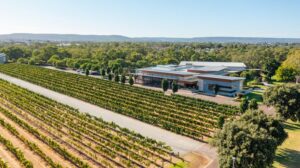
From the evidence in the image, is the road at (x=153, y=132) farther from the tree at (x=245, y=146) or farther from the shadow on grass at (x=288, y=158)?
the shadow on grass at (x=288, y=158)

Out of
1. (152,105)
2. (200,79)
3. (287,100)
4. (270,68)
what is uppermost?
(287,100)

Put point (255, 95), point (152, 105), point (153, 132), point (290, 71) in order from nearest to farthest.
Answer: point (153, 132) < point (152, 105) < point (255, 95) < point (290, 71)

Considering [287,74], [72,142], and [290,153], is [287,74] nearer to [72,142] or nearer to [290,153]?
[290,153]

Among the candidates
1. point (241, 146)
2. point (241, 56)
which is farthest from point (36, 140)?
point (241, 56)

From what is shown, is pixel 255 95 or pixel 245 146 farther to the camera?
pixel 255 95

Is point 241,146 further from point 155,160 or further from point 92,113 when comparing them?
point 92,113

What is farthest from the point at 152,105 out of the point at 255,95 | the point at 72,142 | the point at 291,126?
the point at 255,95

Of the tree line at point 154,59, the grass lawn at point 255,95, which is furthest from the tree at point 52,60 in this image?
the grass lawn at point 255,95
